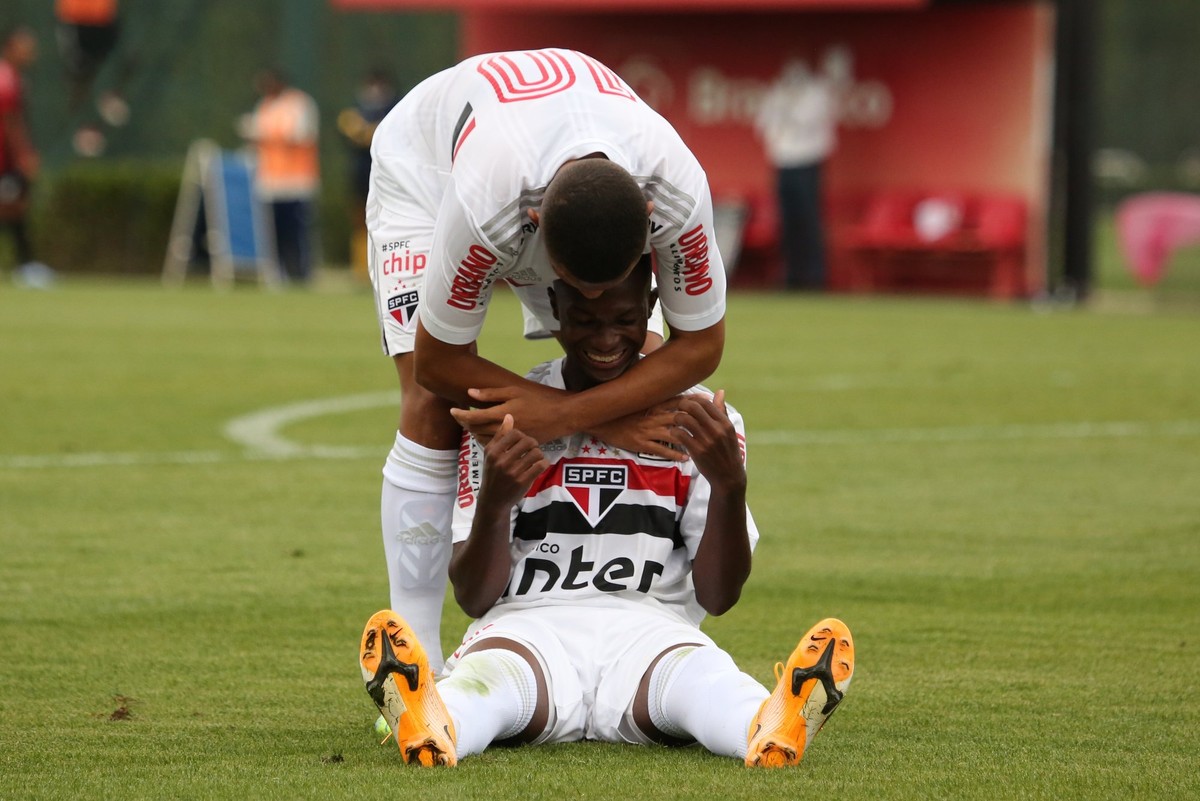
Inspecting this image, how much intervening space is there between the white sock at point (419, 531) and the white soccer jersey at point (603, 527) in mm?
314

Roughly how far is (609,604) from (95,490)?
147 inches

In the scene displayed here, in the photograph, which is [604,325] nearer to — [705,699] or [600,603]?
Result: [600,603]

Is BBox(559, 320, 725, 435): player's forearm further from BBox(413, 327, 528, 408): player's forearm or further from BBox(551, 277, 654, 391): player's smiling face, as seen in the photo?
BBox(413, 327, 528, 408): player's forearm

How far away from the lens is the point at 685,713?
12.5 ft

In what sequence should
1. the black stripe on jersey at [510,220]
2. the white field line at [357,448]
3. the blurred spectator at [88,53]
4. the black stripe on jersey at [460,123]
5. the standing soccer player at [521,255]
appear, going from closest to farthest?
the standing soccer player at [521,255], the black stripe on jersey at [510,220], the black stripe on jersey at [460,123], the white field line at [357,448], the blurred spectator at [88,53]

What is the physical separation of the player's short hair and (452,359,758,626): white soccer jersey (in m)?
0.62

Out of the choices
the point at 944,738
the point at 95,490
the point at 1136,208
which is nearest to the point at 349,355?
the point at 95,490

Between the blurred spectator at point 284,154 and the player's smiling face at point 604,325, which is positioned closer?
the player's smiling face at point 604,325

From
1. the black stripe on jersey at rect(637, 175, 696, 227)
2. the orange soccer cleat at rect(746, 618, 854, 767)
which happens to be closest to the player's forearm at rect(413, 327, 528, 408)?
the black stripe on jersey at rect(637, 175, 696, 227)

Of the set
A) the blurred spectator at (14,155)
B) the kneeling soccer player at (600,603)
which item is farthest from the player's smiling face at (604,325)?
the blurred spectator at (14,155)

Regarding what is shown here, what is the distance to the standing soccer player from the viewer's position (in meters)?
3.68

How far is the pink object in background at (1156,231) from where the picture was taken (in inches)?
778

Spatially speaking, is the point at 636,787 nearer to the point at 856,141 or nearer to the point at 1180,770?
the point at 1180,770

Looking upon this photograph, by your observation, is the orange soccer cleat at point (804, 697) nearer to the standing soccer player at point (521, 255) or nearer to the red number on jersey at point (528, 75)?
the standing soccer player at point (521, 255)
